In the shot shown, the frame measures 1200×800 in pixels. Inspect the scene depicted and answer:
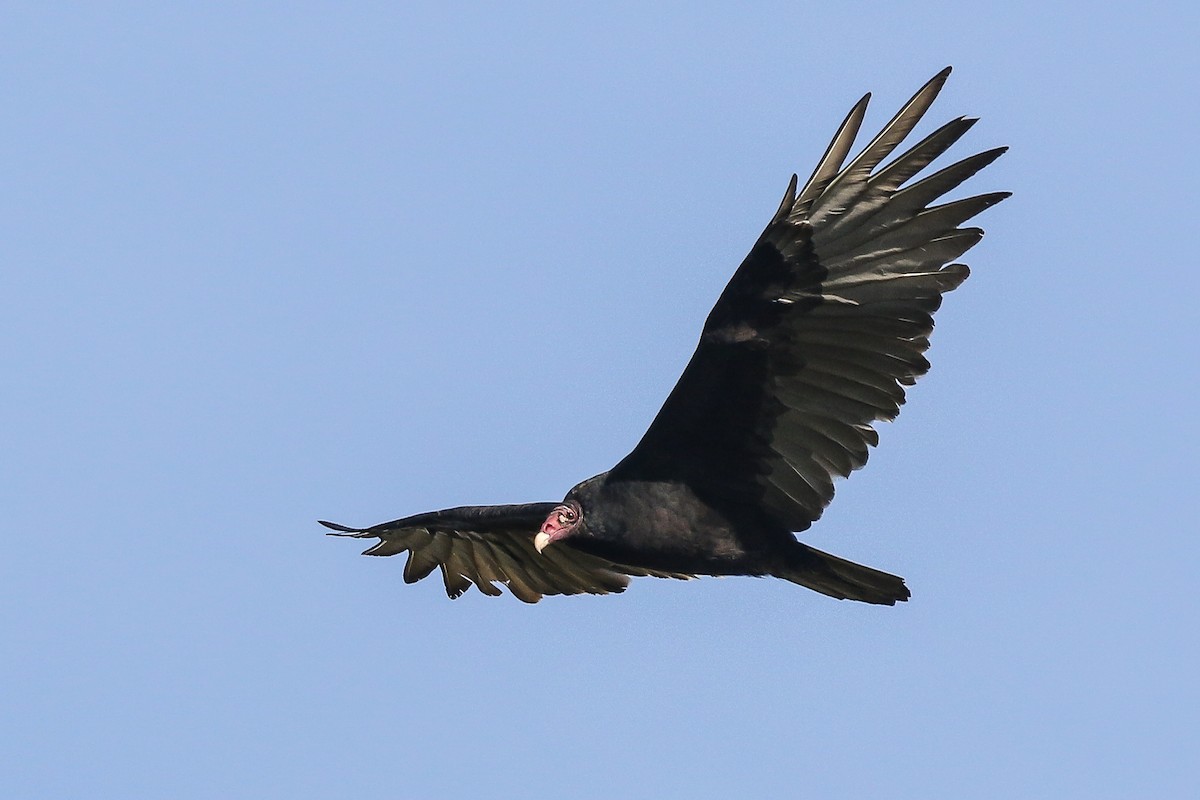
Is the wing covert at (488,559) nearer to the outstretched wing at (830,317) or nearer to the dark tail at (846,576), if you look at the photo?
the dark tail at (846,576)

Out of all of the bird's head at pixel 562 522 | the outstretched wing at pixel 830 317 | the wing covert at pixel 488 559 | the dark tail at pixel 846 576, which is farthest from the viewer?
the wing covert at pixel 488 559

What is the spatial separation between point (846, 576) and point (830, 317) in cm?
131

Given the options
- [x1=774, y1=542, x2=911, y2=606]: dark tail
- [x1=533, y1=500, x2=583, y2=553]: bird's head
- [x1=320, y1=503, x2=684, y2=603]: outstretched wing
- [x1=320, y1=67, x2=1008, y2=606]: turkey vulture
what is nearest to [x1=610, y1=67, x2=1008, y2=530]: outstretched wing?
[x1=320, y1=67, x2=1008, y2=606]: turkey vulture

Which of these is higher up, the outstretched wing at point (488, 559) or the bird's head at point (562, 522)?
the outstretched wing at point (488, 559)

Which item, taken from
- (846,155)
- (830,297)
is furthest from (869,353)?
(846,155)

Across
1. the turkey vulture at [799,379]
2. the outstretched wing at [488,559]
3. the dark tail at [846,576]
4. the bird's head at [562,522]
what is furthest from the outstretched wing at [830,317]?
the outstretched wing at [488,559]

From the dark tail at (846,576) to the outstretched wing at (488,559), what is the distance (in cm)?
137

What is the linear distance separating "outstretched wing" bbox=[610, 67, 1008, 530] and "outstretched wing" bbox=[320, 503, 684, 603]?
1605 mm

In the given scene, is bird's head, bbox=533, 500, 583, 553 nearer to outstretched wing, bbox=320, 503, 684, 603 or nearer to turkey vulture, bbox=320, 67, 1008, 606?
turkey vulture, bbox=320, 67, 1008, 606

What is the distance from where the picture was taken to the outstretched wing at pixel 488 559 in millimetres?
9797

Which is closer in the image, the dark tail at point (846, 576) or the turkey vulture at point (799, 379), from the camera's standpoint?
the turkey vulture at point (799, 379)

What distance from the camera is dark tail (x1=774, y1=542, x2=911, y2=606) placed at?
8609 mm

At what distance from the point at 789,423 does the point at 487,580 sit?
2720 mm

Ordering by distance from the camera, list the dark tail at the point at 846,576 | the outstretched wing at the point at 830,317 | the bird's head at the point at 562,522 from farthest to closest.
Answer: the bird's head at the point at 562,522
the dark tail at the point at 846,576
the outstretched wing at the point at 830,317
